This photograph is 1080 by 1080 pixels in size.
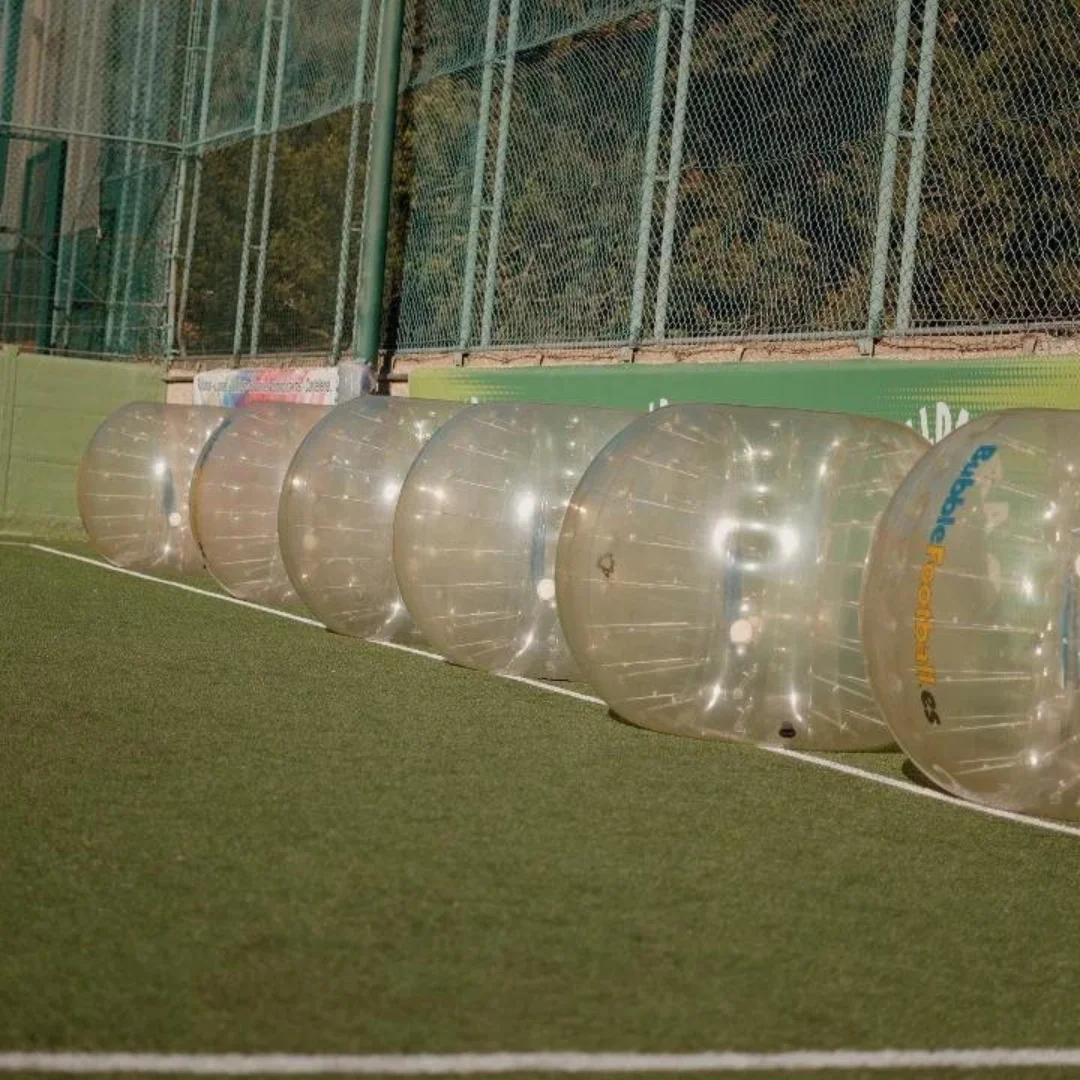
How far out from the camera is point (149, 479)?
39.6 ft

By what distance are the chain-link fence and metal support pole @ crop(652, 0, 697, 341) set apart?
21 mm

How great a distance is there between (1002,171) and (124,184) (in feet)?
44.9

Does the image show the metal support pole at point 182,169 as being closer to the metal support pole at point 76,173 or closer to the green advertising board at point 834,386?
the metal support pole at point 76,173

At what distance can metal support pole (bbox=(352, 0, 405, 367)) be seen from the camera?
46.2ft

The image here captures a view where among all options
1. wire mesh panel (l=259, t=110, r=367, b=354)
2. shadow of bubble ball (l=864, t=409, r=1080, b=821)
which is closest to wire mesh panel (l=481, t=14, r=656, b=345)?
wire mesh panel (l=259, t=110, r=367, b=354)

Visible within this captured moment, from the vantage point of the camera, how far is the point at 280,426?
34.9 feet

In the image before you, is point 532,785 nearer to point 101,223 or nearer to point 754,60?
point 754,60

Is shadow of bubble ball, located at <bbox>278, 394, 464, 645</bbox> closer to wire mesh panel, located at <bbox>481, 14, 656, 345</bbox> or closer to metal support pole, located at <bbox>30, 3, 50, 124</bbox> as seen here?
wire mesh panel, located at <bbox>481, 14, 656, 345</bbox>

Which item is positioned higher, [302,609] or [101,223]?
[101,223]

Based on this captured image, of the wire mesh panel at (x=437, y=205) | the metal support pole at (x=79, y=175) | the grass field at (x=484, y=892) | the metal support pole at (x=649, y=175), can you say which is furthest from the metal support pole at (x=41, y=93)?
the grass field at (x=484, y=892)

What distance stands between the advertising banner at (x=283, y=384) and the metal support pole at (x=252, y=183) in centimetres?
40

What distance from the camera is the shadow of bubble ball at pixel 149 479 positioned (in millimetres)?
11977

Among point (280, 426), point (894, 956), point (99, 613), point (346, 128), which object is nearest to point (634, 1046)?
point (894, 956)

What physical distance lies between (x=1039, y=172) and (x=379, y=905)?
5.33 metres
